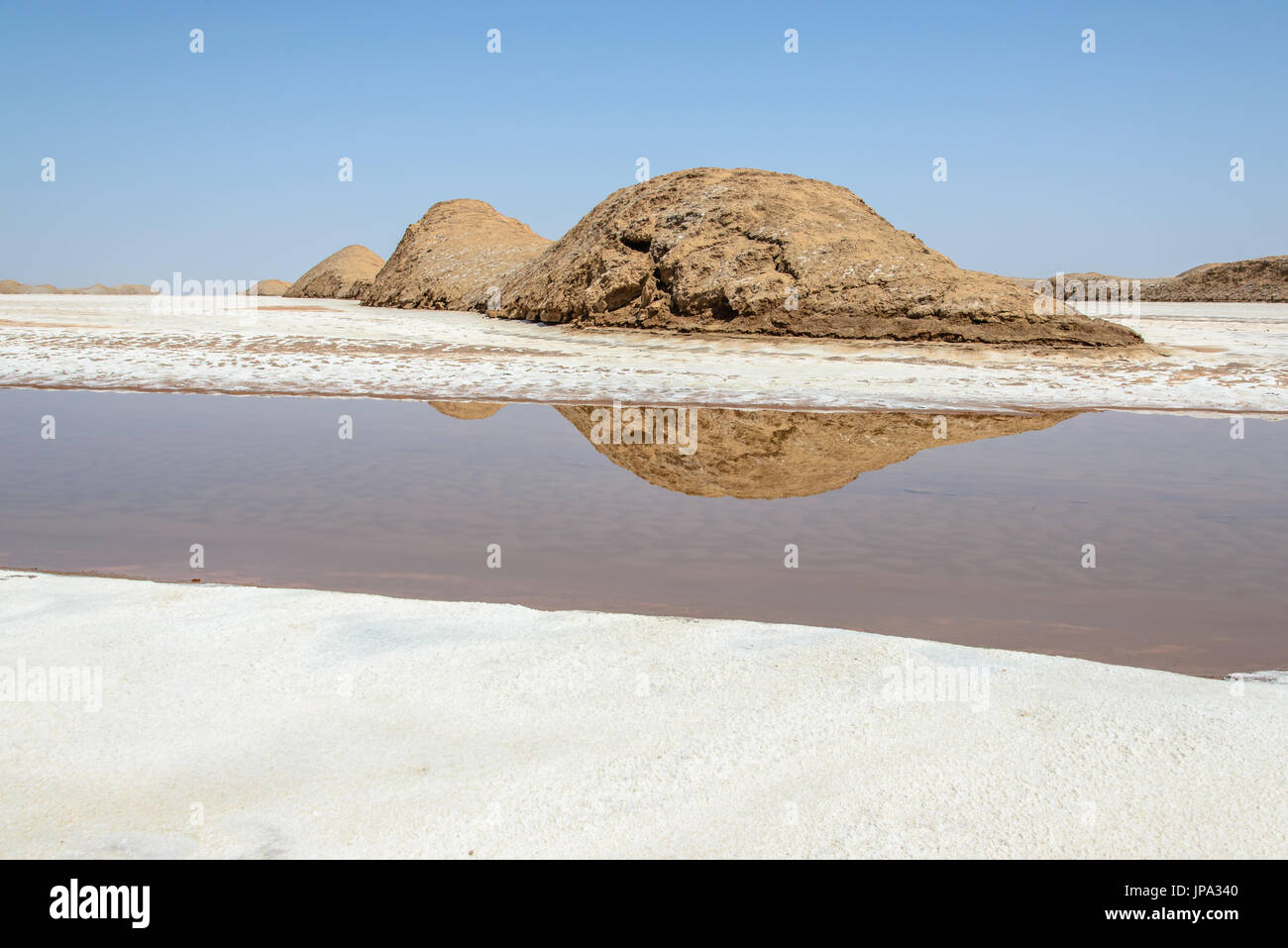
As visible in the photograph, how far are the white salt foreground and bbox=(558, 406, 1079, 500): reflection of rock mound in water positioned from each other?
318cm

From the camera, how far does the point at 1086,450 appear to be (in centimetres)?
838

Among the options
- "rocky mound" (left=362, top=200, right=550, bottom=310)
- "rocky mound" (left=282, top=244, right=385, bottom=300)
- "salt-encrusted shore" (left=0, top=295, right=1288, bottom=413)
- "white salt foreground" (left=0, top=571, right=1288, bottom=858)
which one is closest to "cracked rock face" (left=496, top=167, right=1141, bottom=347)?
"salt-encrusted shore" (left=0, top=295, right=1288, bottom=413)

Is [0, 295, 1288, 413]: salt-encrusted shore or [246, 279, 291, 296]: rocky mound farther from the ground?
[246, 279, 291, 296]: rocky mound

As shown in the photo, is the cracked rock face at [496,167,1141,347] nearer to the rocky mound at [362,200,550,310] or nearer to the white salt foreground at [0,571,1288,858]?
the rocky mound at [362,200,550,310]

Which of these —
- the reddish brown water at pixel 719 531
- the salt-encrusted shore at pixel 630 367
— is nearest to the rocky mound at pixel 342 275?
the salt-encrusted shore at pixel 630 367

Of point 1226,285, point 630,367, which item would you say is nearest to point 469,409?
point 630,367

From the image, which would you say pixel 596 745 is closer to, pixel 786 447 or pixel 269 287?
pixel 786 447

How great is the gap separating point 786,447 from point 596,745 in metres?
5.64

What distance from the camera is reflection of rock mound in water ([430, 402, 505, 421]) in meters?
10.2

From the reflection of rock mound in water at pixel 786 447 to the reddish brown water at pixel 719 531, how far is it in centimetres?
17

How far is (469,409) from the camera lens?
423 inches

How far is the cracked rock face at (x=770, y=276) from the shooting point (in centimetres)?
1602

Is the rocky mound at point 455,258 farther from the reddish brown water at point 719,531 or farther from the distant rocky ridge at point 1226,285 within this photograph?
the distant rocky ridge at point 1226,285
